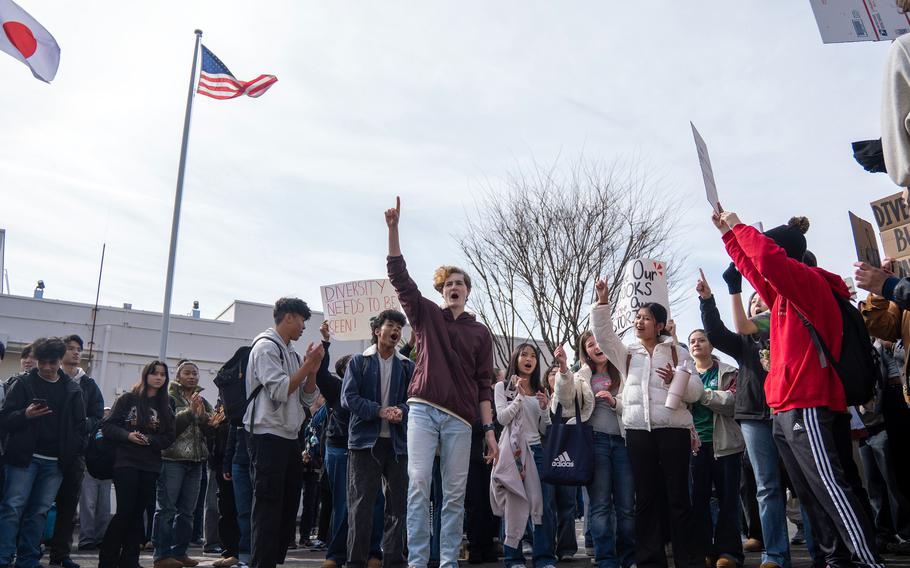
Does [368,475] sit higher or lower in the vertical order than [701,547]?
higher

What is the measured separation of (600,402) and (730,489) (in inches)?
50.9

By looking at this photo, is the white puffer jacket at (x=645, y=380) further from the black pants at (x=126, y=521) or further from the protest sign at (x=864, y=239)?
the black pants at (x=126, y=521)

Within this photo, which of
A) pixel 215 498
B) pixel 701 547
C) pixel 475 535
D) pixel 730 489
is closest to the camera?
pixel 701 547

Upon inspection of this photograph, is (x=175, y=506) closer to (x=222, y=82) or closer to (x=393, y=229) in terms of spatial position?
(x=393, y=229)

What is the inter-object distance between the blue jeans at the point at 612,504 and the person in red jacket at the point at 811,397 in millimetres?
2096

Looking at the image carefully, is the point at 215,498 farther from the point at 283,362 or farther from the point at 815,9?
the point at 815,9

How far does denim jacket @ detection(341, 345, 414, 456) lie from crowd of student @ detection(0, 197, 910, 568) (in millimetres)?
20

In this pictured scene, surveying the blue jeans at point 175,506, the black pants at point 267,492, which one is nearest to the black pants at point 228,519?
the blue jeans at point 175,506

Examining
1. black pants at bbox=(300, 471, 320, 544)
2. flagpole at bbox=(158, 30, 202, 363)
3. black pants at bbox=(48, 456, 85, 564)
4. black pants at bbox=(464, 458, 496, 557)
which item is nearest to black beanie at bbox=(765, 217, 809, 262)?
black pants at bbox=(464, 458, 496, 557)

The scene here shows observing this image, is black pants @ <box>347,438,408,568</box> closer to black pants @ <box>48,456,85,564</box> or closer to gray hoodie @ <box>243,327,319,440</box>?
gray hoodie @ <box>243,327,319,440</box>

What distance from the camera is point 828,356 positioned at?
4.03 m

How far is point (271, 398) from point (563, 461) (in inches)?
99.0

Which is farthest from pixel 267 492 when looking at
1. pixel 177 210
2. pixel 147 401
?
pixel 177 210

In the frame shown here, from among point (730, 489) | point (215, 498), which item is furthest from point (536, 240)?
point (730, 489)
